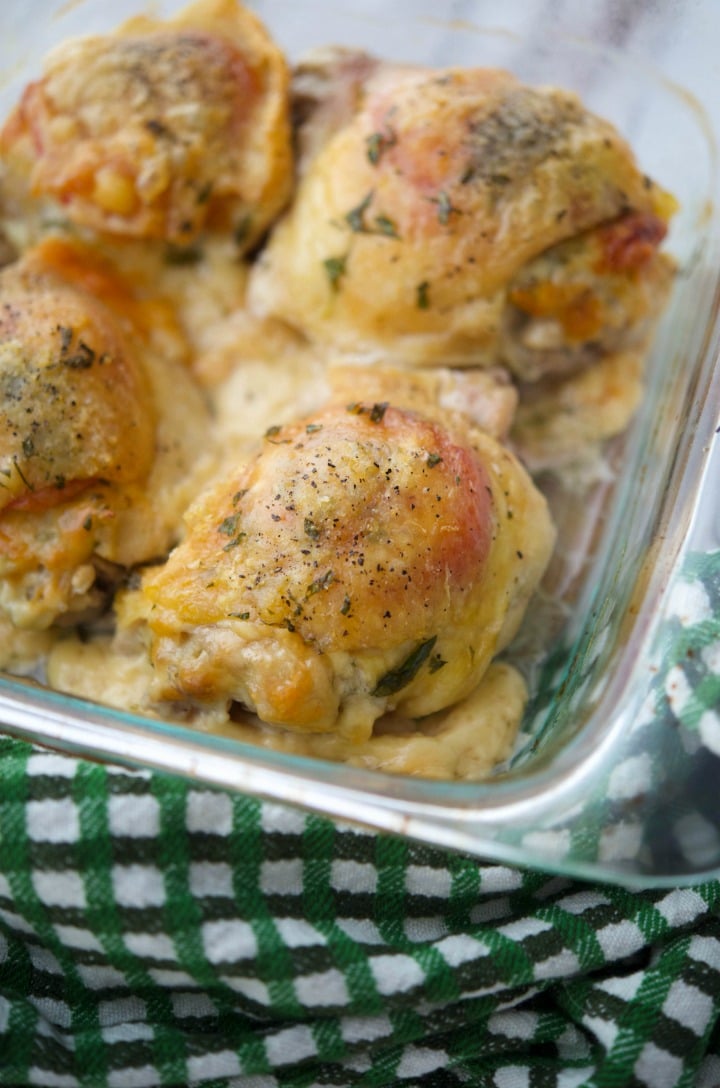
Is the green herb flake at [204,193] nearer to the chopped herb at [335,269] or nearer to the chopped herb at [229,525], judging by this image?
the chopped herb at [335,269]

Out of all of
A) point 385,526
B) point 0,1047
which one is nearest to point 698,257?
point 385,526

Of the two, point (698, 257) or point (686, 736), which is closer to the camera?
point (686, 736)

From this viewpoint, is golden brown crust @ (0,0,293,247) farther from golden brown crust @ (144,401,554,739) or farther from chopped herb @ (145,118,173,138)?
golden brown crust @ (144,401,554,739)

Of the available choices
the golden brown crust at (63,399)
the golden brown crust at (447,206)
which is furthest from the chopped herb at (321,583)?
the golden brown crust at (447,206)

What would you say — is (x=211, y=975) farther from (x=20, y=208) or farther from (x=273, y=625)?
(x=20, y=208)

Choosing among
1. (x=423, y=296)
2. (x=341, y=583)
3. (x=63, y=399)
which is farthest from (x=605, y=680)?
(x=63, y=399)

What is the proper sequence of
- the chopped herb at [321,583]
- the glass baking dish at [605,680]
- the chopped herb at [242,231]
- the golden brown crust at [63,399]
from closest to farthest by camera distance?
1. the glass baking dish at [605,680]
2. the chopped herb at [321,583]
3. the golden brown crust at [63,399]
4. the chopped herb at [242,231]
